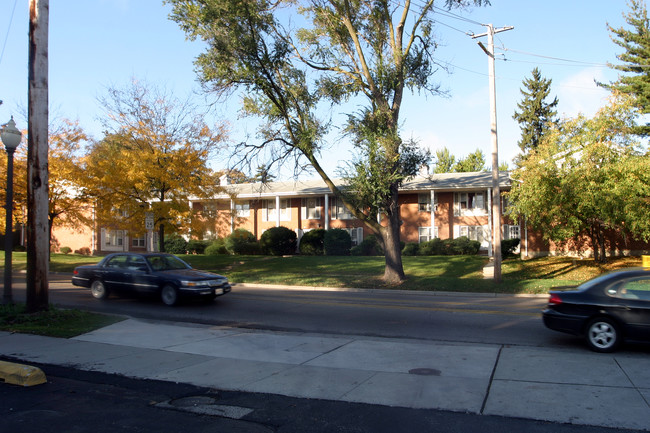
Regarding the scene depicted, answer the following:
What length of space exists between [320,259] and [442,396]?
913 inches

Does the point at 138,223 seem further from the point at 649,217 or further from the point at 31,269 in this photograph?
the point at 649,217

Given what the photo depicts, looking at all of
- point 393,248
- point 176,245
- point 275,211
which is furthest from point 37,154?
point 275,211

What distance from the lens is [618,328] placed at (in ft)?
26.1

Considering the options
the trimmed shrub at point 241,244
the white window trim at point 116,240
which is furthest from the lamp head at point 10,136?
the white window trim at point 116,240

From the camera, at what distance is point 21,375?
6410 mm

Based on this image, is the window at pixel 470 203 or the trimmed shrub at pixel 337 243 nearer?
the trimmed shrub at pixel 337 243

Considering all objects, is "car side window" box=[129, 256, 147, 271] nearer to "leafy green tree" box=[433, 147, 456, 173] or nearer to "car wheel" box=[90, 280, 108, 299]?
"car wheel" box=[90, 280, 108, 299]

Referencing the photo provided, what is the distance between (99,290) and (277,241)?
67.4ft

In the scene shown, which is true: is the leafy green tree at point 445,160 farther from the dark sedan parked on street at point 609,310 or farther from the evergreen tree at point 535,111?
the dark sedan parked on street at point 609,310

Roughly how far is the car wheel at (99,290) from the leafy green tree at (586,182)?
17546 millimetres

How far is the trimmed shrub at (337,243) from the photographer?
3372cm

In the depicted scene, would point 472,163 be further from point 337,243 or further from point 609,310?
point 609,310

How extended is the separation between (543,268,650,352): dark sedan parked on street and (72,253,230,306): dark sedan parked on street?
354 inches

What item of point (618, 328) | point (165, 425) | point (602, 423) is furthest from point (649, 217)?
point (165, 425)
